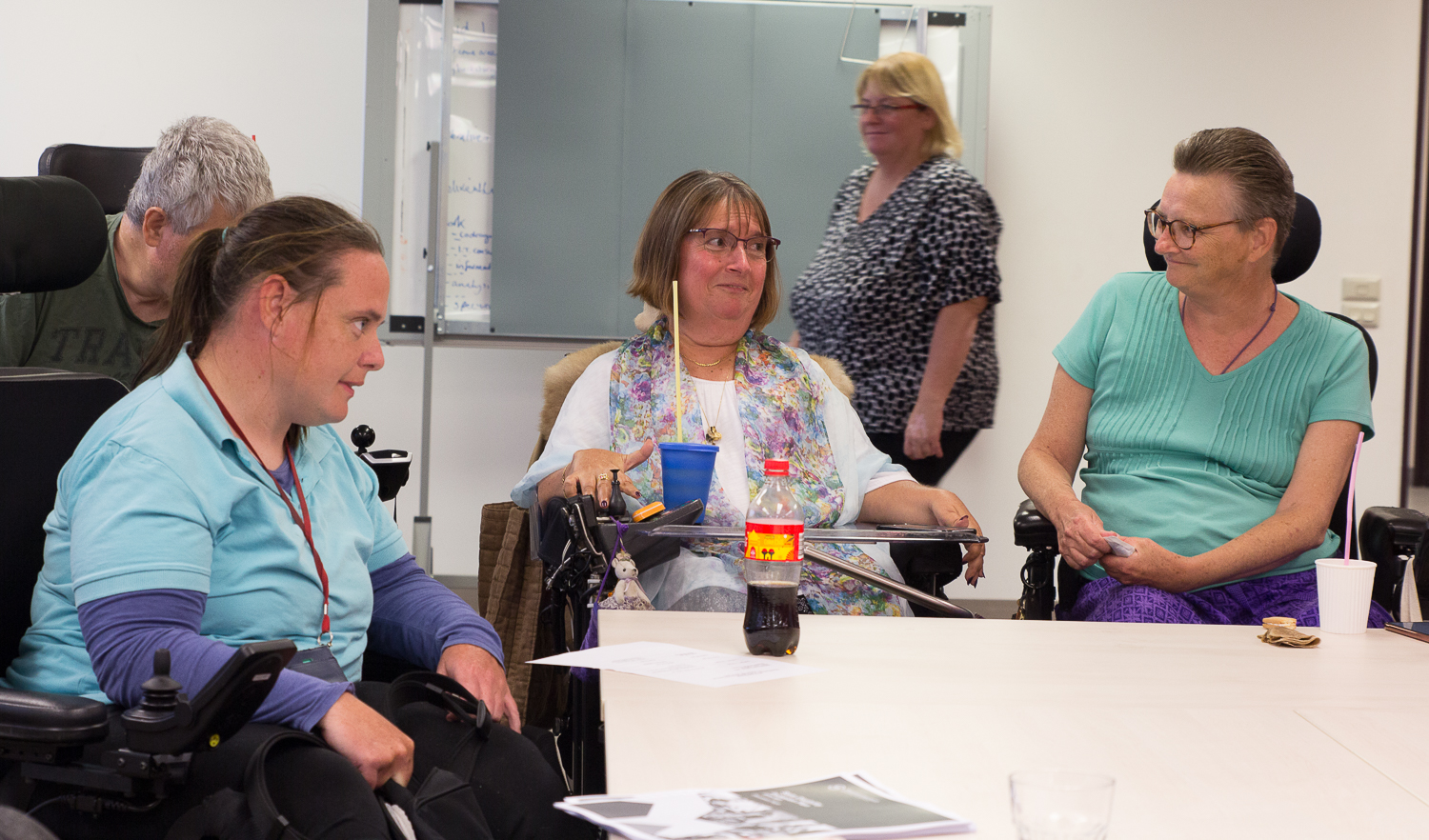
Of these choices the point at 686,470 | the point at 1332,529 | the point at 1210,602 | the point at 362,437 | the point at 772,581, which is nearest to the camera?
the point at 772,581

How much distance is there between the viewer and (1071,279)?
177 inches

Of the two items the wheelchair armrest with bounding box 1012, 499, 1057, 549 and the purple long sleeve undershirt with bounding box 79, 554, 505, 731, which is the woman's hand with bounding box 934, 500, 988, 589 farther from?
the purple long sleeve undershirt with bounding box 79, 554, 505, 731

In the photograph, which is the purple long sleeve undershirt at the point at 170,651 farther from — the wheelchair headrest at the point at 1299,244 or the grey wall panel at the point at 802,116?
the grey wall panel at the point at 802,116

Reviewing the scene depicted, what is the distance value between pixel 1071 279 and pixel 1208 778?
3.67m

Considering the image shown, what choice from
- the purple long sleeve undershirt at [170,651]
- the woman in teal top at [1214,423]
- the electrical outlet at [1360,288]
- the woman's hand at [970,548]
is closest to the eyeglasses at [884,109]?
the woman in teal top at [1214,423]

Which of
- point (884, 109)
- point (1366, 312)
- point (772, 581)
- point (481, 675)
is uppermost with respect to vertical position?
point (884, 109)

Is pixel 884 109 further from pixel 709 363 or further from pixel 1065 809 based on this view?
pixel 1065 809

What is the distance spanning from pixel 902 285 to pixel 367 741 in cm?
191

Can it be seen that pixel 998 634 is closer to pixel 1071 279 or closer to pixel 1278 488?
pixel 1278 488

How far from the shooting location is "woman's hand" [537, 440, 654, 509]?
1.91m

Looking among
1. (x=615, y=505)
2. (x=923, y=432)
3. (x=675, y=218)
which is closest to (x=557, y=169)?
(x=923, y=432)

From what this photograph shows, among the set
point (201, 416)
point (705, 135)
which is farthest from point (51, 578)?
point (705, 135)

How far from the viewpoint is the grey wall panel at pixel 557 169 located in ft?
13.1

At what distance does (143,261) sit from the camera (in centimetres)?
218
